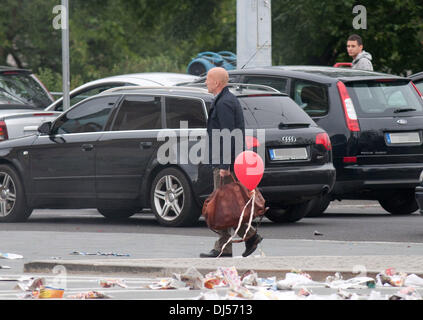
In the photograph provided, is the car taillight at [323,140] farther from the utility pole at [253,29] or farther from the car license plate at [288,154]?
the utility pole at [253,29]

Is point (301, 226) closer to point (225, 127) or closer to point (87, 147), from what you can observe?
point (87, 147)

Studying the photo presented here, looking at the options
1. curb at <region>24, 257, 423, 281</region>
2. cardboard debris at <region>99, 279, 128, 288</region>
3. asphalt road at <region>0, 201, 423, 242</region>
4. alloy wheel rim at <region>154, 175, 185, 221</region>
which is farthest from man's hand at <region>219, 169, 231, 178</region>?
alloy wheel rim at <region>154, 175, 185, 221</region>

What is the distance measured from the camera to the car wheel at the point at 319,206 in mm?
14715

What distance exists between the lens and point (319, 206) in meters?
14.9

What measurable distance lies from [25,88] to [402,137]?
6.67 metres

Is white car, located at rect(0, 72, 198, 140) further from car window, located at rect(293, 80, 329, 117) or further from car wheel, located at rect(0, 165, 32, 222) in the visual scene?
car window, located at rect(293, 80, 329, 117)

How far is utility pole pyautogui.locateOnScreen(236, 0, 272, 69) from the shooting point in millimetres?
18625

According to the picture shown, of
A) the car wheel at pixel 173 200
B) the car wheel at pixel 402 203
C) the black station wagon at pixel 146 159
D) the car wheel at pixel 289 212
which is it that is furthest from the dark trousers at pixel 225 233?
the car wheel at pixel 402 203

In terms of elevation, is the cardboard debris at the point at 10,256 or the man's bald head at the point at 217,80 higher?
the man's bald head at the point at 217,80

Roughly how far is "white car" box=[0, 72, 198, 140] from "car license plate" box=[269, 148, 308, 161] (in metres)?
4.58

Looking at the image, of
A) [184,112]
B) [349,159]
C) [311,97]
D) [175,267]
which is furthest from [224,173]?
[311,97]

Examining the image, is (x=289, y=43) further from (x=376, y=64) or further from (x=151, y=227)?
(x=151, y=227)

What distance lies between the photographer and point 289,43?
2758 cm

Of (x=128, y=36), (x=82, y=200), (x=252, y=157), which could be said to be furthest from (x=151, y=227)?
(x=128, y=36)
